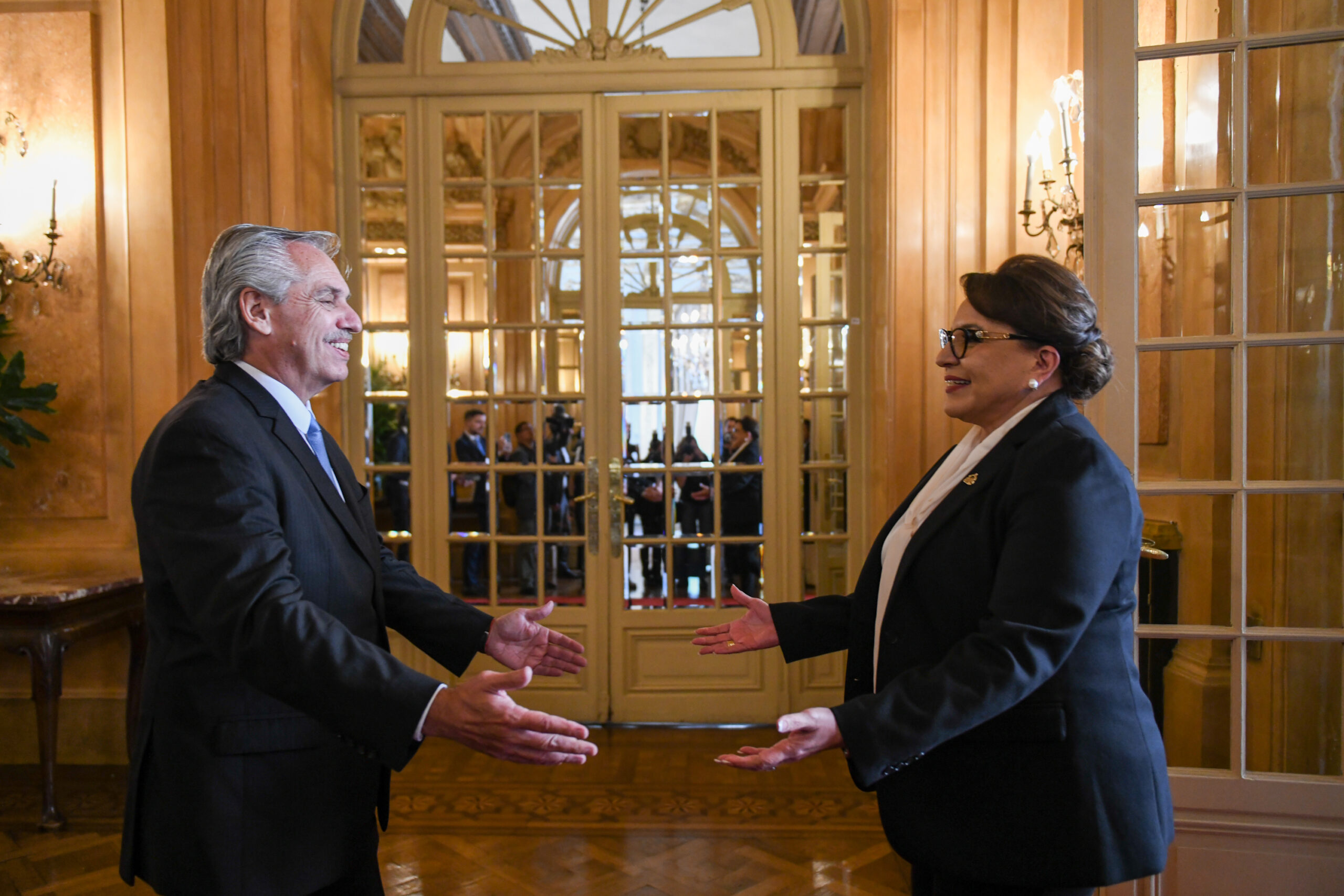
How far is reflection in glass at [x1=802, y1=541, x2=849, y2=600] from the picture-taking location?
13.6 ft

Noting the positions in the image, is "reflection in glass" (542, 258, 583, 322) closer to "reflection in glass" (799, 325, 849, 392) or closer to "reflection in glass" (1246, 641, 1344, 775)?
"reflection in glass" (799, 325, 849, 392)

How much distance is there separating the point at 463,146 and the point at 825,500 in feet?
7.85

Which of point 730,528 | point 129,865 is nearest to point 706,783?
point 730,528

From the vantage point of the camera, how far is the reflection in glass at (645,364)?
413 cm

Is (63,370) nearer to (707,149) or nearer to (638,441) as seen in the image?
(638,441)

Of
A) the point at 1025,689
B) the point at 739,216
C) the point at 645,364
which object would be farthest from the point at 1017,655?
the point at 739,216

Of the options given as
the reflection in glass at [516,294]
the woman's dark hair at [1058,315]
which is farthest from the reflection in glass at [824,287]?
the woman's dark hair at [1058,315]

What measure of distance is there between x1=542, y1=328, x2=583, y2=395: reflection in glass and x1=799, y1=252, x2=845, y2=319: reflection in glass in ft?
3.52

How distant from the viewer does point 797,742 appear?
127cm

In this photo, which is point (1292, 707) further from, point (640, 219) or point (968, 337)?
point (640, 219)

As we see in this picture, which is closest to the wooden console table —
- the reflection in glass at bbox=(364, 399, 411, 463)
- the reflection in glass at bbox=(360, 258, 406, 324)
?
the reflection in glass at bbox=(364, 399, 411, 463)

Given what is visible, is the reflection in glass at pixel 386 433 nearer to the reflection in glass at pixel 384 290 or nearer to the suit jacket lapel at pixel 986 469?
the reflection in glass at pixel 384 290

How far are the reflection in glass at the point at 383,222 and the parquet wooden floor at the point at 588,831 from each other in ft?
7.63

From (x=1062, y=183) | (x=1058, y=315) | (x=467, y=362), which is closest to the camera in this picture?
(x=1058, y=315)
